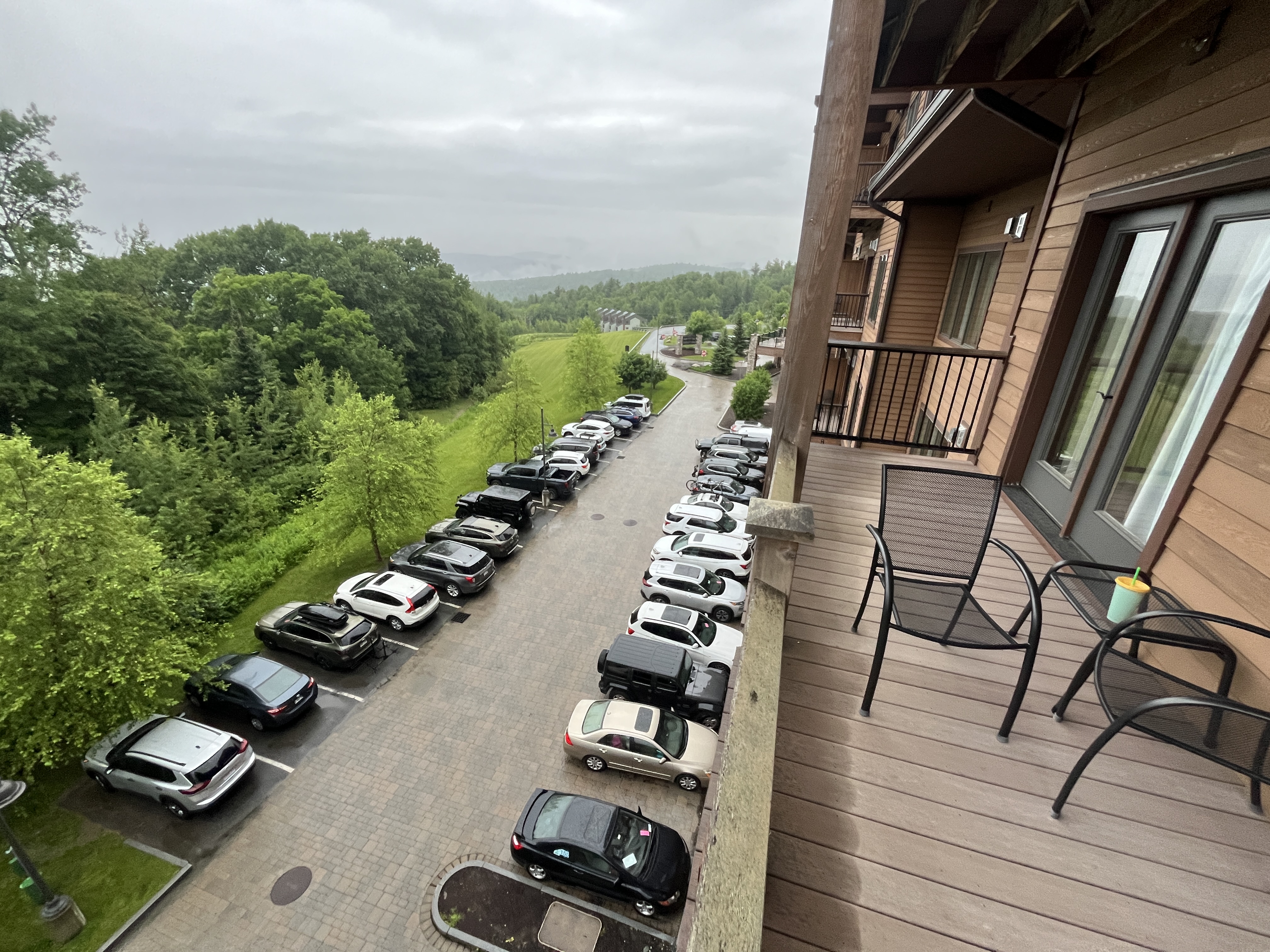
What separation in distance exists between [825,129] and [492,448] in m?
18.7

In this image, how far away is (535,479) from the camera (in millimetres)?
17500

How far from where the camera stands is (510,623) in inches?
458

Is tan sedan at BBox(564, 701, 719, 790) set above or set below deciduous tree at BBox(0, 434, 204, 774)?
below

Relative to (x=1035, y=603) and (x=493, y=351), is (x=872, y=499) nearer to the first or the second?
(x=1035, y=603)

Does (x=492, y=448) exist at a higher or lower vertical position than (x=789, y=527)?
lower

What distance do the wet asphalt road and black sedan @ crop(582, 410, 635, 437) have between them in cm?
1417

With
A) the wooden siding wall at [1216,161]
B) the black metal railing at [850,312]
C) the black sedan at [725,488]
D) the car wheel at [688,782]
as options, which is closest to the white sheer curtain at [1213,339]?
the wooden siding wall at [1216,161]

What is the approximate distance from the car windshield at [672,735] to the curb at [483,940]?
203 cm

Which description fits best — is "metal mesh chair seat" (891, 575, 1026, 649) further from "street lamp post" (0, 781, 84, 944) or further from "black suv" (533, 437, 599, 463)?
"black suv" (533, 437, 599, 463)

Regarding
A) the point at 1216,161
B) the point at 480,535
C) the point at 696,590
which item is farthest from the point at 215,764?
the point at 1216,161

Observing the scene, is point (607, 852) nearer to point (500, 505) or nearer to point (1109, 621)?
point (1109, 621)

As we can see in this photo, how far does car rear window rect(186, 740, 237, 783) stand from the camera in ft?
23.9

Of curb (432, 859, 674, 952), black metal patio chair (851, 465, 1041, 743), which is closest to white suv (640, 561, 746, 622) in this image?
curb (432, 859, 674, 952)

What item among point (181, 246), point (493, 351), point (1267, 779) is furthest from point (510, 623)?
point (181, 246)
